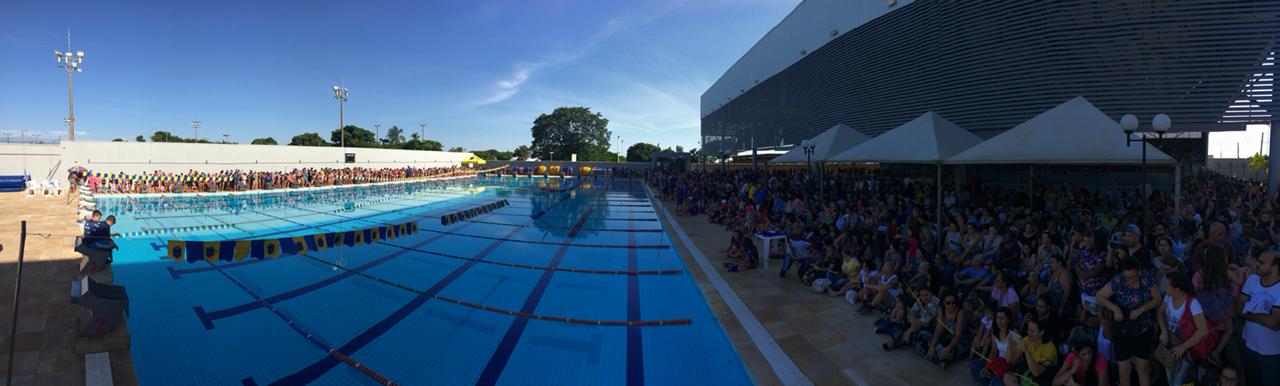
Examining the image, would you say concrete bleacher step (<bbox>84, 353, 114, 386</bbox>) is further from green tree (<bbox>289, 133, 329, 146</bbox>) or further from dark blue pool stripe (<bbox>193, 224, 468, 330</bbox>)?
green tree (<bbox>289, 133, 329, 146</bbox>)

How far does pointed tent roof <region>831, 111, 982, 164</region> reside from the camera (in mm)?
6551

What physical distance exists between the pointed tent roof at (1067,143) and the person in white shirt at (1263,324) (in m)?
3.17

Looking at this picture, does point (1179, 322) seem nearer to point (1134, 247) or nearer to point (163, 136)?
point (1134, 247)

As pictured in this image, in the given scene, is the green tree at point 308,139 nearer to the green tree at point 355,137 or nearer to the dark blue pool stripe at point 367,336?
the green tree at point 355,137

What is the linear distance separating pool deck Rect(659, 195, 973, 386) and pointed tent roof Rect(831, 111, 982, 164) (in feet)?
8.70

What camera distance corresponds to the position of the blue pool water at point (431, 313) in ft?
14.1

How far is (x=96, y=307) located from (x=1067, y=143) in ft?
32.6

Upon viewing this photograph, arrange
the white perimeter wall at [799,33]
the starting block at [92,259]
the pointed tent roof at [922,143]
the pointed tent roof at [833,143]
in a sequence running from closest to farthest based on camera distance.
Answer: the starting block at [92,259]
the pointed tent roof at [922,143]
the pointed tent roof at [833,143]
the white perimeter wall at [799,33]

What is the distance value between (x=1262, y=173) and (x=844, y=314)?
26005mm

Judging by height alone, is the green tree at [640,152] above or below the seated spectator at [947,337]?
above

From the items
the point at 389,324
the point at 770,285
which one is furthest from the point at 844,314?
the point at 389,324

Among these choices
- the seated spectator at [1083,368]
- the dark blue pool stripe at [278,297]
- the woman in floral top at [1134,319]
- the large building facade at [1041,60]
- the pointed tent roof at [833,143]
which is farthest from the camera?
the pointed tent roof at [833,143]

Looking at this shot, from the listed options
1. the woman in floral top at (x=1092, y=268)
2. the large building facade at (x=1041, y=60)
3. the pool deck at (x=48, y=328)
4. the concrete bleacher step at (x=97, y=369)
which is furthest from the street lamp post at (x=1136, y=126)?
the pool deck at (x=48, y=328)

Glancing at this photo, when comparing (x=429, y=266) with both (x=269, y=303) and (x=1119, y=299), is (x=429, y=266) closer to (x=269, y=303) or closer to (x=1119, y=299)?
(x=269, y=303)
